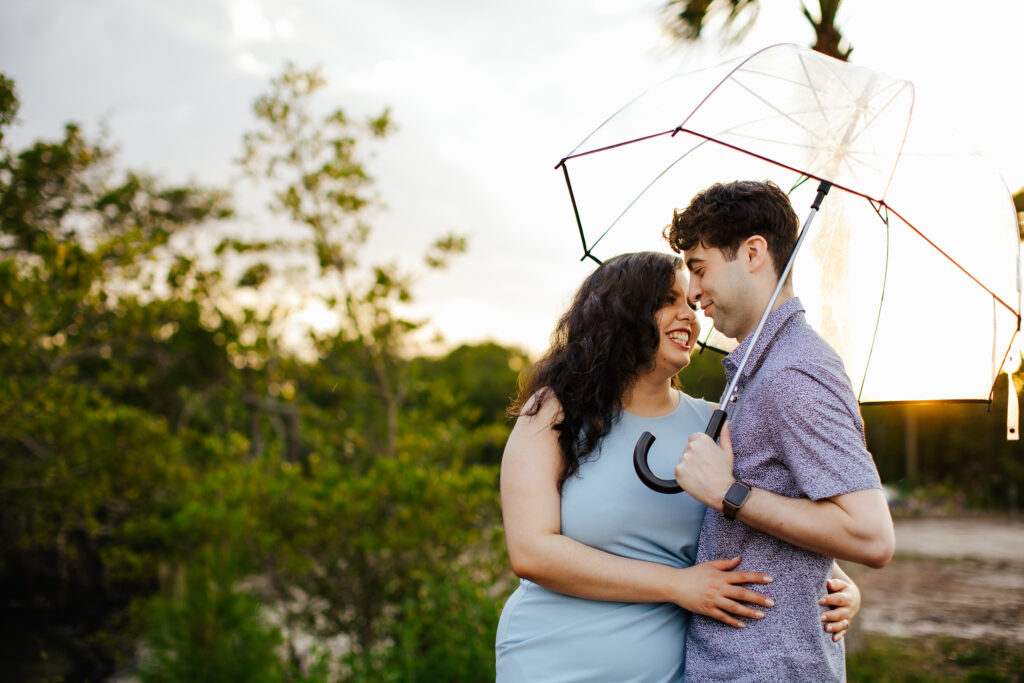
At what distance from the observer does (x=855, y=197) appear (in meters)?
1.99

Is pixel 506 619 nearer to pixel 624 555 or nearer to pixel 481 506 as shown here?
pixel 624 555

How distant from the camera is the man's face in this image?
1.62 m

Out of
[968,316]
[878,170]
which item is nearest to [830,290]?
[968,316]

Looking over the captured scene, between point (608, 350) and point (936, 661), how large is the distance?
545 centimetres

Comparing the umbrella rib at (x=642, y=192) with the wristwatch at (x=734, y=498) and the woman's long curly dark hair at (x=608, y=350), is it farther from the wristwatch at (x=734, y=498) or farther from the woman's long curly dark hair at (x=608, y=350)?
the wristwatch at (x=734, y=498)

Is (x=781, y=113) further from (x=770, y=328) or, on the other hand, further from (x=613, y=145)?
(x=770, y=328)

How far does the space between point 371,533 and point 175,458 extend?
85.6 inches

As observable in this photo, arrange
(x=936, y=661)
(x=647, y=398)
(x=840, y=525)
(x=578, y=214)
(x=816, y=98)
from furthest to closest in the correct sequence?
1. (x=936, y=661)
2. (x=578, y=214)
3. (x=647, y=398)
4. (x=816, y=98)
5. (x=840, y=525)

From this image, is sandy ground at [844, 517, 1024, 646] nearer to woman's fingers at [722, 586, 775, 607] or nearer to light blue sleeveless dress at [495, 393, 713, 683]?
light blue sleeveless dress at [495, 393, 713, 683]

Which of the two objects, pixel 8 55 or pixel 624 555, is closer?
pixel 624 555

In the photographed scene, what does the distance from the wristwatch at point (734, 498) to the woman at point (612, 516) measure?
165 millimetres

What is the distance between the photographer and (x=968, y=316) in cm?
188

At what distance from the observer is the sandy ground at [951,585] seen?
6.91m

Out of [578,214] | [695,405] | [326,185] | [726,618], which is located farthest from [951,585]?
[726,618]
